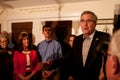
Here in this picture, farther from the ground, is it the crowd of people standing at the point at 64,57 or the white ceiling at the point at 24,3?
the white ceiling at the point at 24,3

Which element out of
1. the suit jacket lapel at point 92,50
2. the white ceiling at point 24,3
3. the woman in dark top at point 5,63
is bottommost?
the woman in dark top at point 5,63

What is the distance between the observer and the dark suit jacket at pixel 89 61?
6.88 ft

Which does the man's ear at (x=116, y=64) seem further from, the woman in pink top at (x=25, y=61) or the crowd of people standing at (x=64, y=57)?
the woman in pink top at (x=25, y=61)

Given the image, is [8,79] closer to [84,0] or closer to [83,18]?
[83,18]

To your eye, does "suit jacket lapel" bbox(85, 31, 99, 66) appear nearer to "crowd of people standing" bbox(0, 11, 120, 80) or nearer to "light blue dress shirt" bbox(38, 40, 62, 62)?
"crowd of people standing" bbox(0, 11, 120, 80)

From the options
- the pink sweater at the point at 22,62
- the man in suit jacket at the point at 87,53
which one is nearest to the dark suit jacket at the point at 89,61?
the man in suit jacket at the point at 87,53

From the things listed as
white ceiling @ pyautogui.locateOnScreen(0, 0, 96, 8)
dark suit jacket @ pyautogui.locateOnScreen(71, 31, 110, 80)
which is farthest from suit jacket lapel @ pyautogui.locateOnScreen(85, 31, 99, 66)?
white ceiling @ pyautogui.locateOnScreen(0, 0, 96, 8)

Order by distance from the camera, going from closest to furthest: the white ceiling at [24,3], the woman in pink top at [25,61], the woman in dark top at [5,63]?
the woman in dark top at [5,63] < the woman in pink top at [25,61] < the white ceiling at [24,3]

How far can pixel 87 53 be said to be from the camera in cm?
222

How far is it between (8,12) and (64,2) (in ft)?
4.95

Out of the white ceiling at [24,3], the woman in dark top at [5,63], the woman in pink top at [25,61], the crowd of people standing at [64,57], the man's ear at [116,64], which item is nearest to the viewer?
the man's ear at [116,64]

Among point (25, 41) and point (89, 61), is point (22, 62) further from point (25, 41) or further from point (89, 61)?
point (89, 61)

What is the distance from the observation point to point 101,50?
1.40 meters

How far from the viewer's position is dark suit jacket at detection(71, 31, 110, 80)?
2.10 meters
